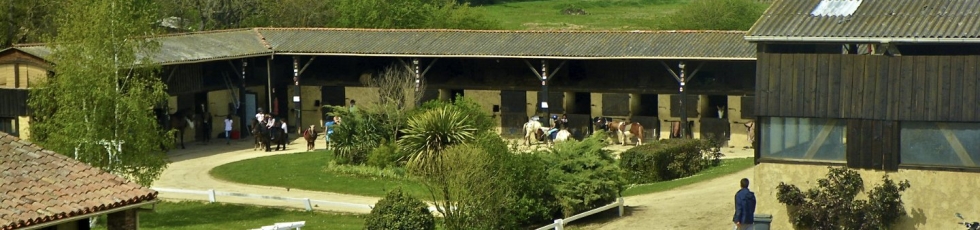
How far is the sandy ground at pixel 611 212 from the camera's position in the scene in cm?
3300

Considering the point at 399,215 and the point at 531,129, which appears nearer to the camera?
the point at 399,215

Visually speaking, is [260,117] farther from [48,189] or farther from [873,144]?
[48,189]

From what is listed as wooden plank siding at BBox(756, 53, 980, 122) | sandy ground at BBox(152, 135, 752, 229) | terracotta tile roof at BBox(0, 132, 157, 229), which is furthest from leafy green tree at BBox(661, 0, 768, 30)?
terracotta tile roof at BBox(0, 132, 157, 229)

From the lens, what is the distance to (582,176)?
34.0 metres

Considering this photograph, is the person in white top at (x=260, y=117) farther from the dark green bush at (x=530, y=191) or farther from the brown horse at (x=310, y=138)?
the dark green bush at (x=530, y=191)

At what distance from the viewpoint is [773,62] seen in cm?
2920

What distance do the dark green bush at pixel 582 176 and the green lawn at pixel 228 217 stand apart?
4.25m

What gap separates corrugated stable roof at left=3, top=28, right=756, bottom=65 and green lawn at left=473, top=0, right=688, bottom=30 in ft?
97.4

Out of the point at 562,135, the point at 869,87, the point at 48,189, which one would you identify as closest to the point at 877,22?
the point at 869,87

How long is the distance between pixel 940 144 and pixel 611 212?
8251 millimetres

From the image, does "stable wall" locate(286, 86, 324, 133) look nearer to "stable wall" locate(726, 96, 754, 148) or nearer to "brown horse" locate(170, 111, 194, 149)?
"brown horse" locate(170, 111, 194, 149)

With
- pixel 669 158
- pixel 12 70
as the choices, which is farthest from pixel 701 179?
pixel 12 70

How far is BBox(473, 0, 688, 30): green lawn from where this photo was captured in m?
89.2

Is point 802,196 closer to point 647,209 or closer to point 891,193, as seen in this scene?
point 891,193
